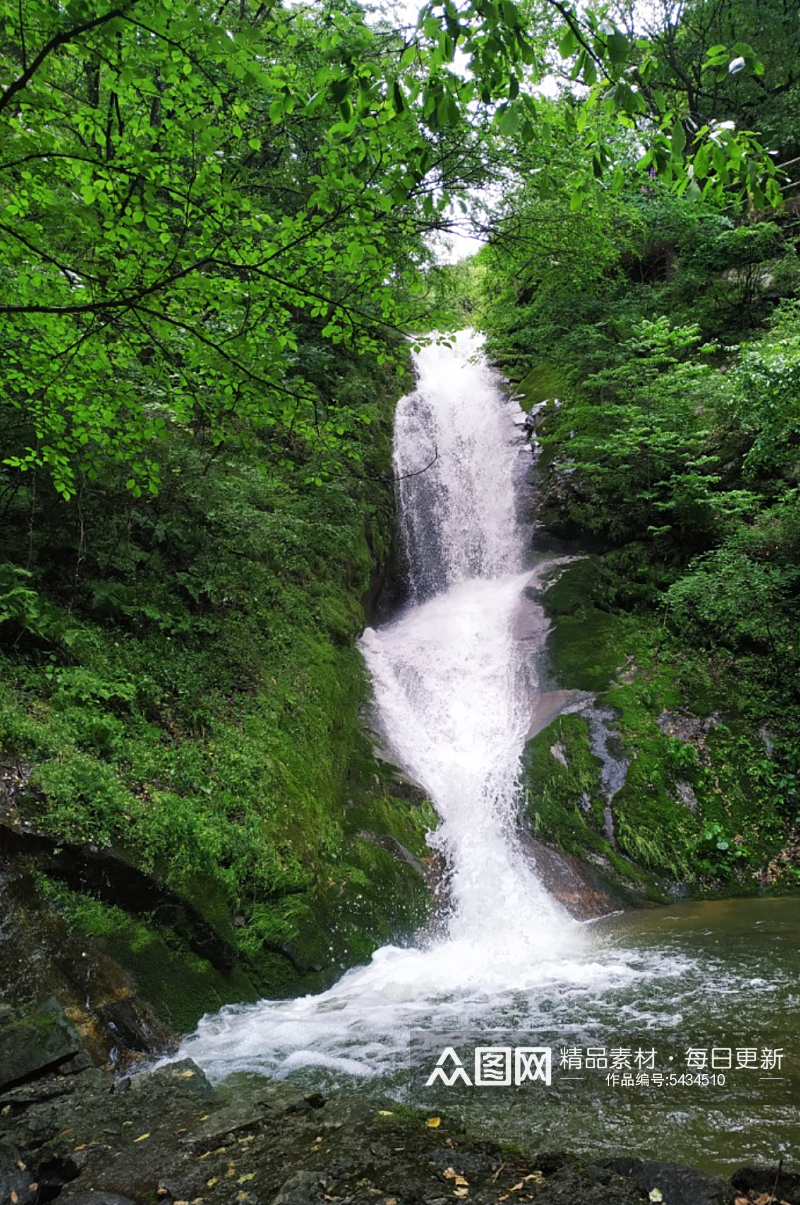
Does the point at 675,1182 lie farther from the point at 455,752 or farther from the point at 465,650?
the point at 465,650

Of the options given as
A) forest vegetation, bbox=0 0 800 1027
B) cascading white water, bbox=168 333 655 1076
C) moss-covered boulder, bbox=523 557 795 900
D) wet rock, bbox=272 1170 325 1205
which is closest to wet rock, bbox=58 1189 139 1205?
wet rock, bbox=272 1170 325 1205

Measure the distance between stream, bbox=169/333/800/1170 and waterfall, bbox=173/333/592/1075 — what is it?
3 cm

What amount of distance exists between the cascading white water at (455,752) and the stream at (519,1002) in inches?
1.1

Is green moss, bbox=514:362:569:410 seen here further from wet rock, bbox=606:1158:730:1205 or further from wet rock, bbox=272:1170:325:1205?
wet rock, bbox=272:1170:325:1205

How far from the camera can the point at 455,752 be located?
34.4 feet

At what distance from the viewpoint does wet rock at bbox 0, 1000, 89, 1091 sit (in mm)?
3627

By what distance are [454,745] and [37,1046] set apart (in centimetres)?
747

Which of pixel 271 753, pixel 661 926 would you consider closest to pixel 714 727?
pixel 661 926

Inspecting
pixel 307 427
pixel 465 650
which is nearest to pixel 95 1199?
pixel 307 427

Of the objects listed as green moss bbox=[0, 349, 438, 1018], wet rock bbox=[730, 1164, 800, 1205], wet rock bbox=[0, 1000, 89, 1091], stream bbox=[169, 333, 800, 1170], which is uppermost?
green moss bbox=[0, 349, 438, 1018]

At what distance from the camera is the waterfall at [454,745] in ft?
16.7

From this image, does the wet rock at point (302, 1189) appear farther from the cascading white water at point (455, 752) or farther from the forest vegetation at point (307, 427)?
the forest vegetation at point (307, 427)

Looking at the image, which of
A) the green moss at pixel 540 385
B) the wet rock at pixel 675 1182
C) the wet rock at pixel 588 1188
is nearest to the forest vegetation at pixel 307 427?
the green moss at pixel 540 385

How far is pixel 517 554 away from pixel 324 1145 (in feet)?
43.6
